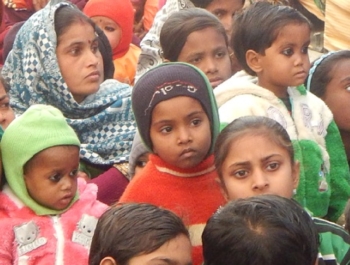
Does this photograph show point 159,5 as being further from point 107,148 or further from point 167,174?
point 167,174

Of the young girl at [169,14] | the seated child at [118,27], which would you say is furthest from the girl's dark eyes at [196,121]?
the seated child at [118,27]

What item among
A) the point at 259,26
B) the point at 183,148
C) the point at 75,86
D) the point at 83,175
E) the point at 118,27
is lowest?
the point at 83,175

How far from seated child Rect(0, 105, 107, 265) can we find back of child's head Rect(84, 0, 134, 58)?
88.4 inches

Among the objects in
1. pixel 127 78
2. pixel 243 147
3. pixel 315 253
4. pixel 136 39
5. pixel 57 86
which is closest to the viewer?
pixel 315 253

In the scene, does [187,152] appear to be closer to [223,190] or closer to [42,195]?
[223,190]

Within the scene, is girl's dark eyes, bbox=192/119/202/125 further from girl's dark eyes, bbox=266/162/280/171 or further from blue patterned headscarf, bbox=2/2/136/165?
blue patterned headscarf, bbox=2/2/136/165

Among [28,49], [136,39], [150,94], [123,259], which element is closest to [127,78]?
[136,39]

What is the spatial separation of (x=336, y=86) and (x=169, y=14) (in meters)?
1.24

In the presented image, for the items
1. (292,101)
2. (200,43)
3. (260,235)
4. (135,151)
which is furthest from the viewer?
(200,43)

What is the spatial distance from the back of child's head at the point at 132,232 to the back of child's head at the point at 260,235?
0.12 meters

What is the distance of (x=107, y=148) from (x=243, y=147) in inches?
40.8

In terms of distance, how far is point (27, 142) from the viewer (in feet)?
9.84

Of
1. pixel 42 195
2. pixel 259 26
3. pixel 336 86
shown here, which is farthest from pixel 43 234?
pixel 336 86

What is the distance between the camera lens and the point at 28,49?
3828mm
